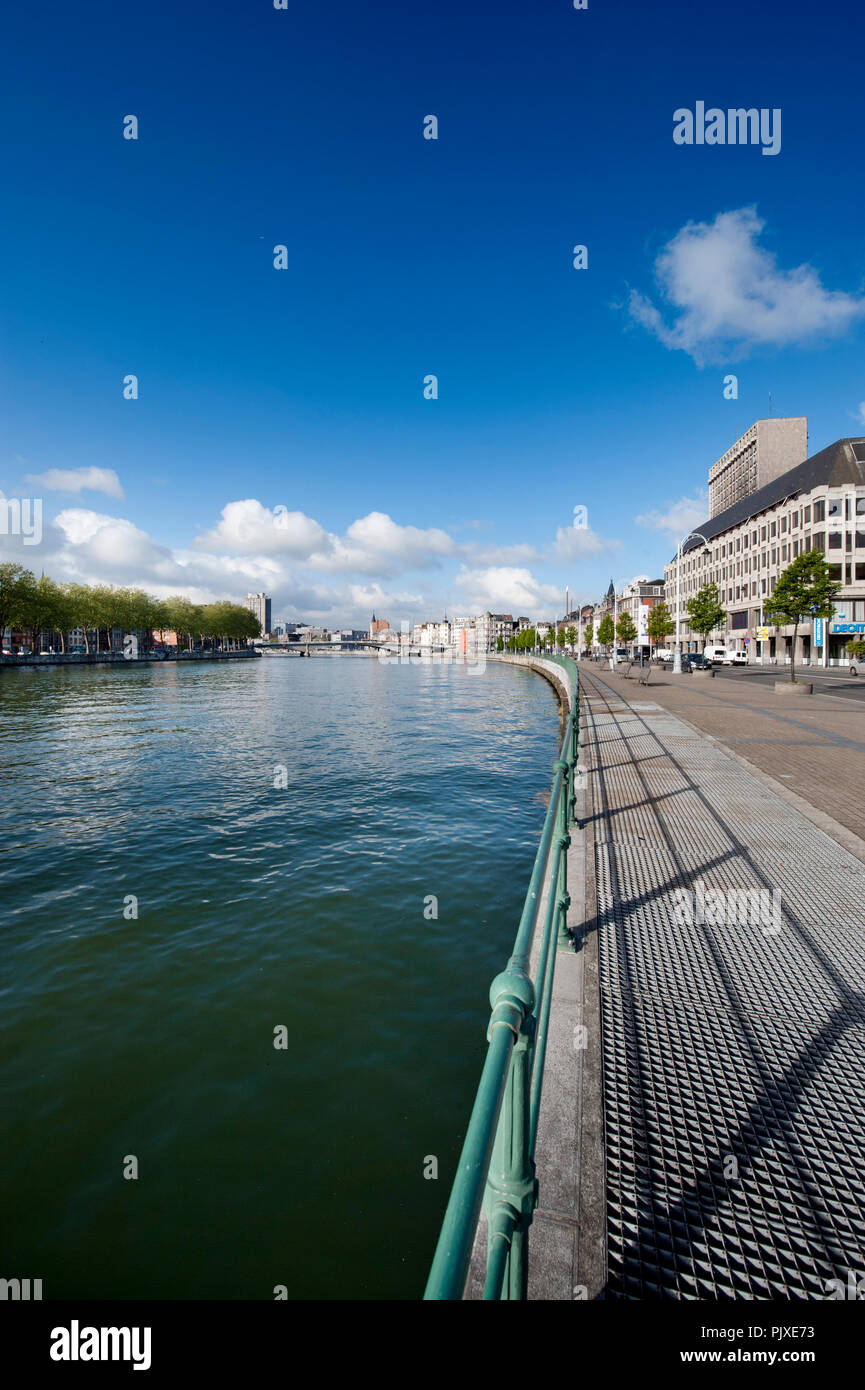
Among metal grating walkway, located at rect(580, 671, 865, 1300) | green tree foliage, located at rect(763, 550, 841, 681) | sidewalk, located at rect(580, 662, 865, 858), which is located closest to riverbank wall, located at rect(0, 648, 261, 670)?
sidewalk, located at rect(580, 662, 865, 858)

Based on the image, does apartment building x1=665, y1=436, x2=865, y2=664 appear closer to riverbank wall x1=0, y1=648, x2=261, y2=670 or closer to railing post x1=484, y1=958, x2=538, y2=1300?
railing post x1=484, y1=958, x2=538, y2=1300

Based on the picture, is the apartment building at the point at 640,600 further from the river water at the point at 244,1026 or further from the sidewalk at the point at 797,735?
the river water at the point at 244,1026

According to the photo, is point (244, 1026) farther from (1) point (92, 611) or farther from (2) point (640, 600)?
(2) point (640, 600)

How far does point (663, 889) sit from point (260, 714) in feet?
90.4

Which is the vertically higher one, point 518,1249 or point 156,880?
point 518,1249

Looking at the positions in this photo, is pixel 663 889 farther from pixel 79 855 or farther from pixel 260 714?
pixel 260 714

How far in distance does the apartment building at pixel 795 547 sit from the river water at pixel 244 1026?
3726 centimetres

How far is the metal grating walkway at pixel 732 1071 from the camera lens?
8.48 ft

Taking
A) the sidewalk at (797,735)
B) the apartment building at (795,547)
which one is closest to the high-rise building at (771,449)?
the apartment building at (795,547)

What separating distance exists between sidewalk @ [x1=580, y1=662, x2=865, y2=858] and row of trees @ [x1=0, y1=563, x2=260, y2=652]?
241ft

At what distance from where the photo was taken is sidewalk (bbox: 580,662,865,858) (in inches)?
376

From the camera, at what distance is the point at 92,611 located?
93.7 m
